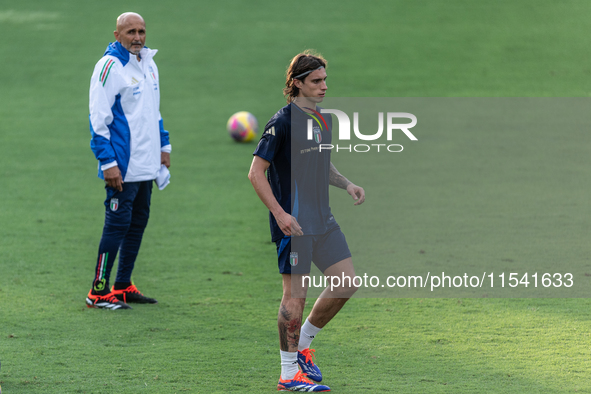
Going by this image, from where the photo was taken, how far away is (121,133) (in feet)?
19.1

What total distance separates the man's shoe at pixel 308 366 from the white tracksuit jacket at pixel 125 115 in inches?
88.8

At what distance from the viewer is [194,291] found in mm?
6355

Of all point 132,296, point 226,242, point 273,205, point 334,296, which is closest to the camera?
point 273,205

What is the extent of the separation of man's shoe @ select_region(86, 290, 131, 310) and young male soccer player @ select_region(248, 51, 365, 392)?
209cm

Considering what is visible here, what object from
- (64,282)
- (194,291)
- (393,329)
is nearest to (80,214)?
(64,282)

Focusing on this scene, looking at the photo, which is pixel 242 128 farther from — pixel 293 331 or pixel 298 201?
pixel 293 331

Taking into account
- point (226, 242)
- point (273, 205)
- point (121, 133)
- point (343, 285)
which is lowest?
point (343, 285)

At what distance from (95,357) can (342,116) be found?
7.85 feet

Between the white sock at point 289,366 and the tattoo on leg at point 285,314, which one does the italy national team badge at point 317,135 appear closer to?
the tattoo on leg at point 285,314

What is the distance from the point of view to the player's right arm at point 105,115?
567cm

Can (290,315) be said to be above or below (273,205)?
below

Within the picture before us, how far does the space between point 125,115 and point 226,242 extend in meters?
2.46

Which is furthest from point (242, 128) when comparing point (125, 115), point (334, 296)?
point (334, 296)

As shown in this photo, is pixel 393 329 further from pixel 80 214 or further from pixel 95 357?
pixel 80 214
